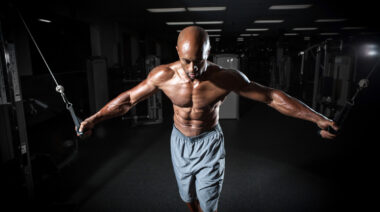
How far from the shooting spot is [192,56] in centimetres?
126

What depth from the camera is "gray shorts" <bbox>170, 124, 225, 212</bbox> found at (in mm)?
1547

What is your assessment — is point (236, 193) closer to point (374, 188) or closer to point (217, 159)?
point (217, 159)

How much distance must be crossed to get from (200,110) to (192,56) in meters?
0.40

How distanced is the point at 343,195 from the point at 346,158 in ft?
3.43

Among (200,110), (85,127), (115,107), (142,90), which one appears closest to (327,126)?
(200,110)

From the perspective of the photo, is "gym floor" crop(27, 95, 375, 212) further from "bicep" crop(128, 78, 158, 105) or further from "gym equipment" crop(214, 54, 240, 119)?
"bicep" crop(128, 78, 158, 105)

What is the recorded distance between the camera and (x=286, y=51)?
853 cm

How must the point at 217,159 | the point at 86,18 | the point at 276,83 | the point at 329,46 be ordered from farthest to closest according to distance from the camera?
the point at 276,83, the point at 86,18, the point at 329,46, the point at 217,159

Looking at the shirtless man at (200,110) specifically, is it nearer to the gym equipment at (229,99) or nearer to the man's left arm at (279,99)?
the man's left arm at (279,99)

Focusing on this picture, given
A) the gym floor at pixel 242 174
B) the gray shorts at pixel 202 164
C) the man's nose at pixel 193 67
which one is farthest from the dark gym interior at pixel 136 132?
the man's nose at pixel 193 67

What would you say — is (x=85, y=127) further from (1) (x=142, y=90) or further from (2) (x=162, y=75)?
(2) (x=162, y=75)

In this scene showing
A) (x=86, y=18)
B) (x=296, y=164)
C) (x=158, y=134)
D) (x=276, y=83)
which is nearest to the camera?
(x=296, y=164)

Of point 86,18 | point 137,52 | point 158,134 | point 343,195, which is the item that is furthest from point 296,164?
point 137,52

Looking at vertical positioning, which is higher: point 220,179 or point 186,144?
point 186,144
